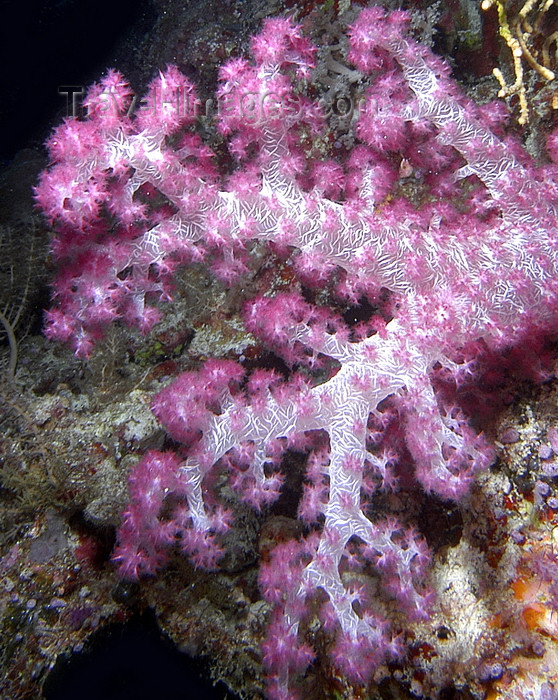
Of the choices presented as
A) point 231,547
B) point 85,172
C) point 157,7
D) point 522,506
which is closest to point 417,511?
point 522,506

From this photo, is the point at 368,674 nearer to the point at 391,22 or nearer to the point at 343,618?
the point at 343,618

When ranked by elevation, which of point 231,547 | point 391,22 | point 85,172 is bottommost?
point 231,547

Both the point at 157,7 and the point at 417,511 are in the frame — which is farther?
the point at 157,7

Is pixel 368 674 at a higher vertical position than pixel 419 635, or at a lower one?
lower

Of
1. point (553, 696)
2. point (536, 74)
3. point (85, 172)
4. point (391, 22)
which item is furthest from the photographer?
point (536, 74)

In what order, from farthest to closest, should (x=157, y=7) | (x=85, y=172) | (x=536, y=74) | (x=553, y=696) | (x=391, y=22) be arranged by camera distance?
(x=157, y=7), (x=536, y=74), (x=391, y=22), (x=85, y=172), (x=553, y=696)

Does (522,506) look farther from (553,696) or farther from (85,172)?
(85,172)
